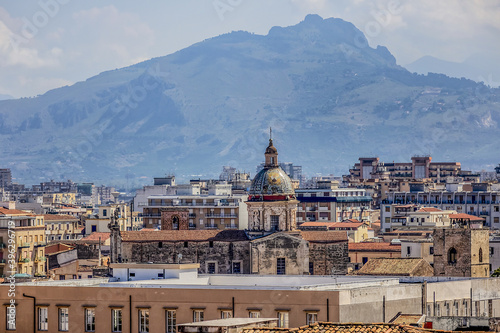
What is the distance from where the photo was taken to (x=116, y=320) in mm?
51375

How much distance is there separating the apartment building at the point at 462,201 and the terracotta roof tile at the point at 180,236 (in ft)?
215

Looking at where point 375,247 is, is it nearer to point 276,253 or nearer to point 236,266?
point 276,253

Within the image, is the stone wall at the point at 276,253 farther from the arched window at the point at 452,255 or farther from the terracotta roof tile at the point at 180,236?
the arched window at the point at 452,255

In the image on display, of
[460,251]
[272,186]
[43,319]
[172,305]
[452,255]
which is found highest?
[272,186]

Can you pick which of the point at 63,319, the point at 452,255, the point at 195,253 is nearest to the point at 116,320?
the point at 63,319

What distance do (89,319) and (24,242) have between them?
226 feet

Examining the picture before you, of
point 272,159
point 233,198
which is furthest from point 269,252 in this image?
point 233,198

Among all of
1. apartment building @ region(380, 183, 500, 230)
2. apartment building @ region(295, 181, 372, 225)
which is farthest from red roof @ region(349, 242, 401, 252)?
apartment building @ region(295, 181, 372, 225)

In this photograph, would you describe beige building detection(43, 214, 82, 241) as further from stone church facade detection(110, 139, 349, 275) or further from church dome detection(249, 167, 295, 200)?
stone church facade detection(110, 139, 349, 275)

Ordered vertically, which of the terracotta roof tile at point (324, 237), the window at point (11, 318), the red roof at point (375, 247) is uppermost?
the terracotta roof tile at point (324, 237)

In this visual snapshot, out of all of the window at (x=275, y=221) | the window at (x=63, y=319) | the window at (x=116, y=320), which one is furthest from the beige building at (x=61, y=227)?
the window at (x=116, y=320)

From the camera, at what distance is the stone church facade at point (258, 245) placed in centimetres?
10050

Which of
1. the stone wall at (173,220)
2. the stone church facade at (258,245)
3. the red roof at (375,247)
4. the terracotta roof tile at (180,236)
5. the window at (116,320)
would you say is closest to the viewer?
the window at (116,320)

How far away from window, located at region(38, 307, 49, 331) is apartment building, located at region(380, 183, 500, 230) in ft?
380
